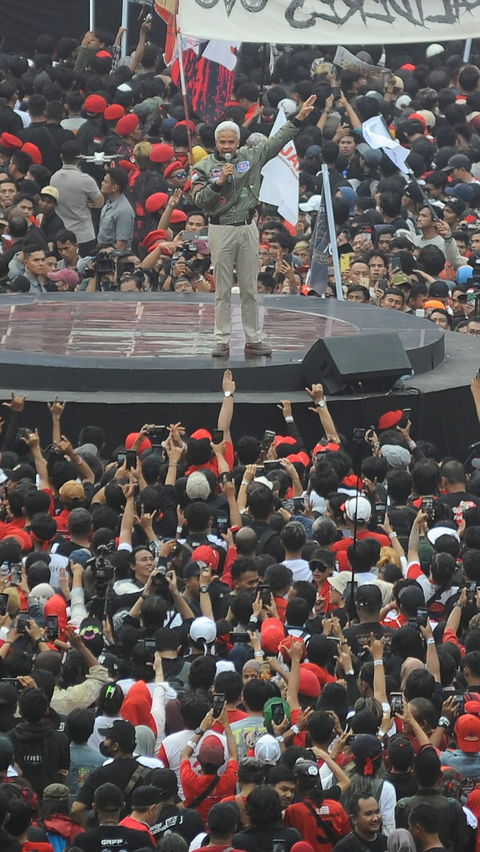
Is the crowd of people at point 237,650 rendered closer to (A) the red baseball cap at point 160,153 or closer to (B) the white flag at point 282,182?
(B) the white flag at point 282,182

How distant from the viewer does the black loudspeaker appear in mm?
11898

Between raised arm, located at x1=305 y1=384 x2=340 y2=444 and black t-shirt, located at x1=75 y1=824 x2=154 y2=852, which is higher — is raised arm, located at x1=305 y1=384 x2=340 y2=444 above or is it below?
below

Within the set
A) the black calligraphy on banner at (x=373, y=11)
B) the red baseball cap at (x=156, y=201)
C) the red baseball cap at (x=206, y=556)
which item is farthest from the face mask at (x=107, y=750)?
the black calligraphy on banner at (x=373, y=11)

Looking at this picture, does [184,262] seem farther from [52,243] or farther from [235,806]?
[235,806]

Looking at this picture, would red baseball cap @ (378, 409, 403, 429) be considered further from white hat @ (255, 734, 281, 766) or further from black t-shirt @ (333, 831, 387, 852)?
black t-shirt @ (333, 831, 387, 852)

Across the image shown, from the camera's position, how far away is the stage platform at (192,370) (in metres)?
11.8

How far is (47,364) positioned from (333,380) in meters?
1.97

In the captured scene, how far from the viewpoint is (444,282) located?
15055 mm

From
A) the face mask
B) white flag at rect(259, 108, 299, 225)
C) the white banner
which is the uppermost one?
the white banner

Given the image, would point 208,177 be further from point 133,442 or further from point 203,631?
point 203,631

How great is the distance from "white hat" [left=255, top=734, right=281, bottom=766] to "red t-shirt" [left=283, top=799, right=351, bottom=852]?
9.8 inches

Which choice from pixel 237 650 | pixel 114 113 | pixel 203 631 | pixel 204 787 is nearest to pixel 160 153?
pixel 114 113

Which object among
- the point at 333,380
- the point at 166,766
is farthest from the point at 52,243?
the point at 166,766

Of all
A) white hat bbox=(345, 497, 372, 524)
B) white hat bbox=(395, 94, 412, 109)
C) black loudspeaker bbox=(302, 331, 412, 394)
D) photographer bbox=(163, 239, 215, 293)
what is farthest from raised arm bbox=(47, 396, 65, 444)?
white hat bbox=(395, 94, 412, 109)
